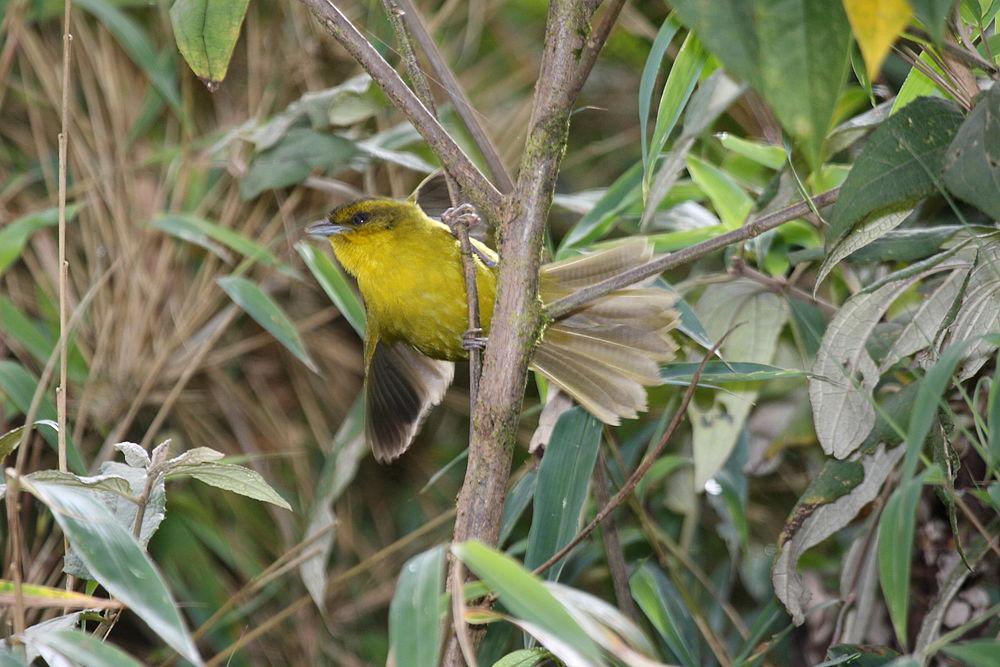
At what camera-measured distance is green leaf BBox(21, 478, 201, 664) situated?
3.09ft

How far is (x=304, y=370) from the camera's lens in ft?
9.05

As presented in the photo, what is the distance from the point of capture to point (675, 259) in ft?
3.59

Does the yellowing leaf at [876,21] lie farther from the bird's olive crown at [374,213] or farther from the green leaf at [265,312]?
the bird's olive crown at [374,213]

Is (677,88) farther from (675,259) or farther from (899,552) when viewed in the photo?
(899,552)

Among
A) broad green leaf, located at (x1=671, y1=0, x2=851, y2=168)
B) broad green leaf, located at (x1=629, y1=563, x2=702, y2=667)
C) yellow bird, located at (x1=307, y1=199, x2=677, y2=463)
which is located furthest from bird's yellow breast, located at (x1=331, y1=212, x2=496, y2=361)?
broad green leaf, located at (x1=671, y1=0, x2=851, y2=168)

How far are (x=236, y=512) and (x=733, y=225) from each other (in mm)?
1436

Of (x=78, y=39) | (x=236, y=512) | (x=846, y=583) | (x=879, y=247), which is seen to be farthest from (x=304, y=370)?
(x=879, y=247)

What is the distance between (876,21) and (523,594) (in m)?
0.52

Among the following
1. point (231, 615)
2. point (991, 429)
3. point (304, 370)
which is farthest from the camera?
point (304, 370)

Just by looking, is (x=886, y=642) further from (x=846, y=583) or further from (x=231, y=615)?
(x=231, y=615)

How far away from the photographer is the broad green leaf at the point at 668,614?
5.36 ft

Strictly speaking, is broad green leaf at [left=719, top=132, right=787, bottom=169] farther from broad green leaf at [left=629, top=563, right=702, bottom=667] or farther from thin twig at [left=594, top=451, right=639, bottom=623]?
broad green leaf at [left=629, top=563, right=702, bottom=667]

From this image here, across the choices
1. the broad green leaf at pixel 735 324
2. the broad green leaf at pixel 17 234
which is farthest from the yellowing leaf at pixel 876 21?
the broad green leaf at pixel 17 234

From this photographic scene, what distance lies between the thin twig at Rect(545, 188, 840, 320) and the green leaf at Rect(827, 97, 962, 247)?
0.05 meters
